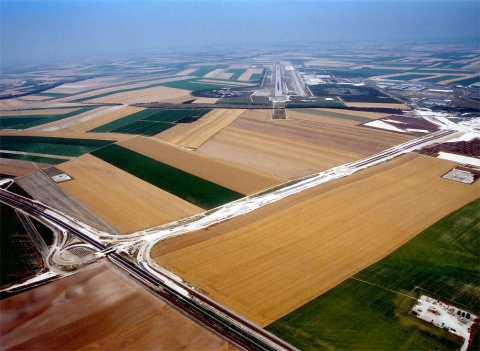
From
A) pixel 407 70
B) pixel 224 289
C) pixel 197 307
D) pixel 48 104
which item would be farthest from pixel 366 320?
pixel 407 70

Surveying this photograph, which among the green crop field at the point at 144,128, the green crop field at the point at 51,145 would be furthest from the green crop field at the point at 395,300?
the green crop field at the point at 144,128

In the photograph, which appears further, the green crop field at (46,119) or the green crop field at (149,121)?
the green crop field at (46,119)

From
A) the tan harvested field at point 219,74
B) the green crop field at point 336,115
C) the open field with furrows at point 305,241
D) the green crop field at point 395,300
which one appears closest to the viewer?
the green crop field at point 395,300

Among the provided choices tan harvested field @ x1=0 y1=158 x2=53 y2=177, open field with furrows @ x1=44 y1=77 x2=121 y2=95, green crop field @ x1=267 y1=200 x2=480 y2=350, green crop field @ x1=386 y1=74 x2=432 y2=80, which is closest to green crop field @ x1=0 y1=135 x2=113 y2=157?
tan harvested field @ x1=0 y1=158 x2=53 y2=177

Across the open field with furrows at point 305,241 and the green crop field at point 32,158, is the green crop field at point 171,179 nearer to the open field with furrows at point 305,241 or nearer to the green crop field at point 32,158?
the open field with furrows at point 305,241

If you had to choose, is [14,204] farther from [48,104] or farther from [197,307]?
[48,104]

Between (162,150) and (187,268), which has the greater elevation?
(162,150)

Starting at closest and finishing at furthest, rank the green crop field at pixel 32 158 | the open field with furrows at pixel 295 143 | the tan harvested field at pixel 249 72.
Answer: the open field with furrows at pixel 295 143
the green crop field at pixel 32 158
the tan harvested field at pixel 249 72

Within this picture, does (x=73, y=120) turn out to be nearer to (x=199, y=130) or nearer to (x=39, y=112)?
(x=39, y=112)
